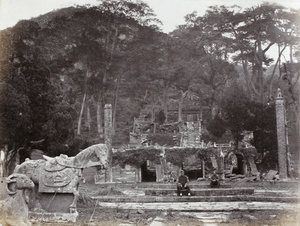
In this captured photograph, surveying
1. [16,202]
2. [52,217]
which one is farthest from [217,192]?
[16,202]

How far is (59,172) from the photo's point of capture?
32.6ft

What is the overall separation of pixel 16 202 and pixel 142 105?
5485 mm

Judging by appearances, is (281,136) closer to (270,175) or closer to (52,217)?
(270,175)

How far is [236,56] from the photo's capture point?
13781 millimetres

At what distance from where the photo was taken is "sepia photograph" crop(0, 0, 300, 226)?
34.0ft

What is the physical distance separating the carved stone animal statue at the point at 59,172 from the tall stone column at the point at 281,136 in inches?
249

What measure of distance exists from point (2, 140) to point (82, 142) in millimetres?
2406

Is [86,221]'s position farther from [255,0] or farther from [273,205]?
[255,0]

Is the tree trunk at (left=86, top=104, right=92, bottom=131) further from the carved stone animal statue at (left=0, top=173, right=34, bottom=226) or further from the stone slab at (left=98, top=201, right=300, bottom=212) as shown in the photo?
the carved stone animal statue at (left=0, top=173, right=34, bottom=226)

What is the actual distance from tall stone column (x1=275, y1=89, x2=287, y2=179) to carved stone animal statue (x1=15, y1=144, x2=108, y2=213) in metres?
6.32

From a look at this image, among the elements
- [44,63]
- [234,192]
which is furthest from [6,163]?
[234,192]

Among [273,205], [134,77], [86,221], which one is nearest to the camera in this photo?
[86,221]

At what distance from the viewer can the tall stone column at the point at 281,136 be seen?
529 inches

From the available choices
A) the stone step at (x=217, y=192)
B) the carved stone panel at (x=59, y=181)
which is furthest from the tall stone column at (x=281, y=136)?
the carved stone panel at (x=59, y=181)
